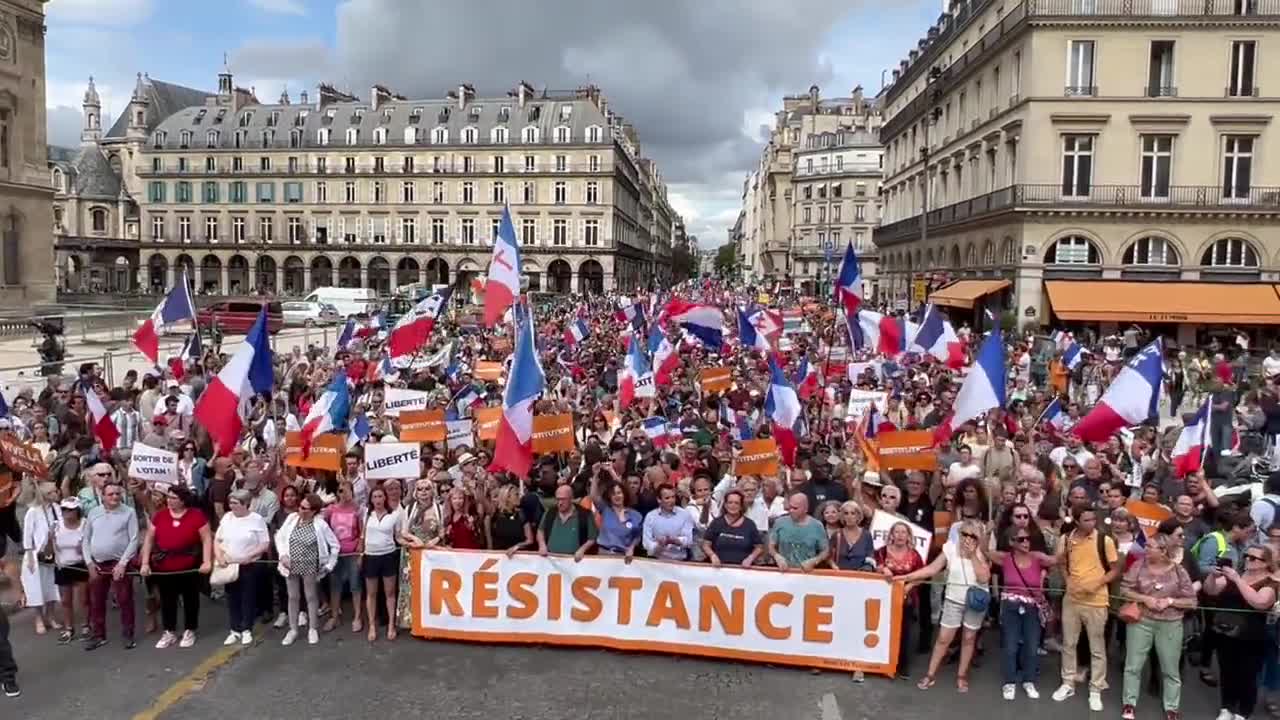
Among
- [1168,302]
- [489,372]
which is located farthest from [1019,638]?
[1168,302]

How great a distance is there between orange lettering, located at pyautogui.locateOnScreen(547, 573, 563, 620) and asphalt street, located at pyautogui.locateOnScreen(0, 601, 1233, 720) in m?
0.34

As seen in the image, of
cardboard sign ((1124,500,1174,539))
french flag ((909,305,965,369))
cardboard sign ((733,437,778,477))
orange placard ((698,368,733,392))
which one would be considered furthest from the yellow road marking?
french flag ((909,305,965,369))

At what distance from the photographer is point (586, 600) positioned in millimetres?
8734

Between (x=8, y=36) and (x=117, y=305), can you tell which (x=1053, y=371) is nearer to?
(x=8, y=36)

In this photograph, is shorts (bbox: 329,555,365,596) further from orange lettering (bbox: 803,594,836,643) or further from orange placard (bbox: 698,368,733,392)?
orange placard (bbox: 698,368,733,392)

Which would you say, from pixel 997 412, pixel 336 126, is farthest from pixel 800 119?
pixel 997 412

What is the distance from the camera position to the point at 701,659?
28.4ft

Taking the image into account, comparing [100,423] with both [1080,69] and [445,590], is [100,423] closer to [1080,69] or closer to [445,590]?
[445,590]

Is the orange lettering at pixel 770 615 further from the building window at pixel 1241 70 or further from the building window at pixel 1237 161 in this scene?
the building window at pixel 1241 70

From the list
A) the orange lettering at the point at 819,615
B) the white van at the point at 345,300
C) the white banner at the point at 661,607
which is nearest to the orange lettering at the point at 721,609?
the white banner at the point at 661,607

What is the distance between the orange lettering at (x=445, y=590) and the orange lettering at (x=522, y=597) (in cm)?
47

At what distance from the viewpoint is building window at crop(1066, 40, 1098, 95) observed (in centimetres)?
3400

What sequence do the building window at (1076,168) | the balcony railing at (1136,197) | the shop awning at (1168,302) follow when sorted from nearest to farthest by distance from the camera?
1. the shop awning at (1168,302)
2. the balcony railing at (1136,197)
3. the building window at (1076,168)

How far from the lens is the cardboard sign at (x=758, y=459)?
434 inches
